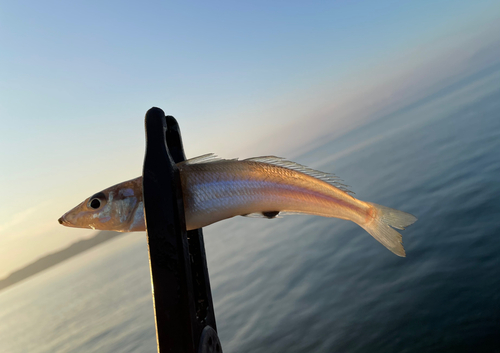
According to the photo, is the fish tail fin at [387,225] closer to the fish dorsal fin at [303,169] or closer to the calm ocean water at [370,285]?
the fish dorsal fin at [303,169]

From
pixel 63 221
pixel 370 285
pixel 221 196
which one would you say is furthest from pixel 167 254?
pixel 370 285

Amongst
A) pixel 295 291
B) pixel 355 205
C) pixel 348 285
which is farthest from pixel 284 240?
pixel 355 205

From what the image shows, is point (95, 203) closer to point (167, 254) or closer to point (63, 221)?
point (63, 221)

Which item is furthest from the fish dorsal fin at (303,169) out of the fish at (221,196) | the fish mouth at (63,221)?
the fish mouth at (63,221)

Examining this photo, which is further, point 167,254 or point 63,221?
point 63,221

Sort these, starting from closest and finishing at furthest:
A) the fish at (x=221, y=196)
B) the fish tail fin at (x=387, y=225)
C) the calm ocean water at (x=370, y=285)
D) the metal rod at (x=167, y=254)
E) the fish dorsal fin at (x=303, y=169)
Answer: the metal rod at (x=167, y=254) → the fish at (x=221, y=196) → the fish dorsal fin at (x=303, y=169) → the fish tail fin at (x=387, y=225) → the calm ocean water at (x=370, y=285)

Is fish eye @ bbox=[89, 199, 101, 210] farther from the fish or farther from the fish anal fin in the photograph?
the fish anal fin

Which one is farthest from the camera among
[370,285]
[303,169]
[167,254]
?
[370,285]

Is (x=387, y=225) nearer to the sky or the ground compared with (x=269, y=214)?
nearer to the ground
